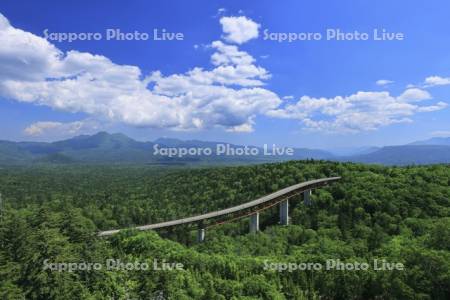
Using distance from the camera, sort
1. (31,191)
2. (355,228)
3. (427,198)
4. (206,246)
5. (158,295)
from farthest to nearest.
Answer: (31,191) → (427,198) → (355,228) → (206,246) → (158,295)

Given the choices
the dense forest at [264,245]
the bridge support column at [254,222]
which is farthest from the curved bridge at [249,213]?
the dense forest at [264,245]

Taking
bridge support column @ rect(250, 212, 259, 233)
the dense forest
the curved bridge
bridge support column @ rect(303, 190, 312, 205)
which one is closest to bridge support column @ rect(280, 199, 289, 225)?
the curved bridge

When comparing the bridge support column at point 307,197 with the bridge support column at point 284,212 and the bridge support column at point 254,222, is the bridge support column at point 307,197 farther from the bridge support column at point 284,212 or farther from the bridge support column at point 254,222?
the bridge support column at point 254,222

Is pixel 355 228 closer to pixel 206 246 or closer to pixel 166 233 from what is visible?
pixel 206 246

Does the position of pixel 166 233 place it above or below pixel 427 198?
below

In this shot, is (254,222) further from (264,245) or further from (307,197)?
(307,197)

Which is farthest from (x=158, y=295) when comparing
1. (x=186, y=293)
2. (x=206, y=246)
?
(x=206, y=246)
